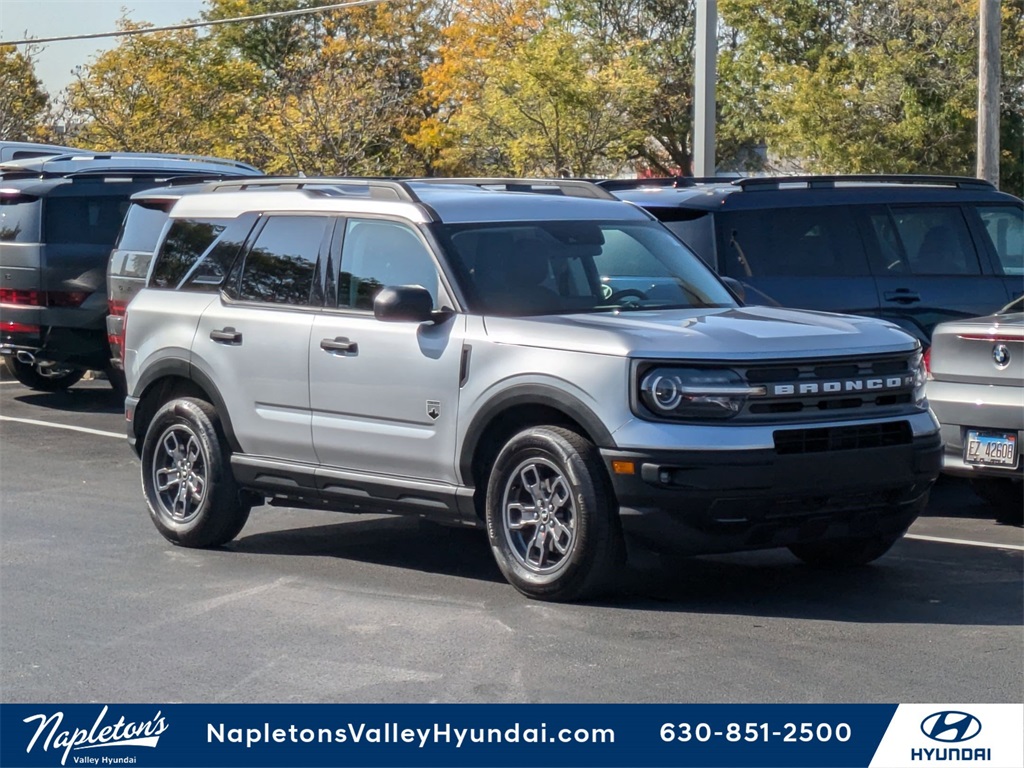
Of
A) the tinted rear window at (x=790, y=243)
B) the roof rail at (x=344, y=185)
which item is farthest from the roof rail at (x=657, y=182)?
the roof rail at (x=344, y=185)

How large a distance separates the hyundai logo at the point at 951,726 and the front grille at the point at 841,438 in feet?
5.12

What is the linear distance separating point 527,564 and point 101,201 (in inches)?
355

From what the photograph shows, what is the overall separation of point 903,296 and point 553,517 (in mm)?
4506

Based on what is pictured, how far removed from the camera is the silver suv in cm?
671

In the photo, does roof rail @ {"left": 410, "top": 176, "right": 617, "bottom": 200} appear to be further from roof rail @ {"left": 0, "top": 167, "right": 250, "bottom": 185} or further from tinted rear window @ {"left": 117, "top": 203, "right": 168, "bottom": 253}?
roof rail @ {"left": 0, "top": 167, "right": 250, "bottom": 185}

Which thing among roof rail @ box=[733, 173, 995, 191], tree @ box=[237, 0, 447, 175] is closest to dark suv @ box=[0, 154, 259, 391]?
roof rail @ box=[733, 173, 995, 191]

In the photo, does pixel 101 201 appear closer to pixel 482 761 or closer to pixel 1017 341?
pixel 1017 341

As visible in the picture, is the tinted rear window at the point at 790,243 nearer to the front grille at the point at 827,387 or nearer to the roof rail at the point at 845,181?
the roof rail at the point at 845,181

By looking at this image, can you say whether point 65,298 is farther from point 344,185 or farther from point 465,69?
point 465,69

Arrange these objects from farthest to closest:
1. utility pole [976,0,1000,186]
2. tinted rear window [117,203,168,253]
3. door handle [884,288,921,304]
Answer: utility pole [976,0,1000,186] → tinted rear window [117,203,168,253] → door handle [884,288,921,304]

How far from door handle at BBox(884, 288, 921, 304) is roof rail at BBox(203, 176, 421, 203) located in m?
3.86

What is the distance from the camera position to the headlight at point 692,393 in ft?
21.9

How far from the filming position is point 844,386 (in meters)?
6.93

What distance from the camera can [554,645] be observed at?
6.36 meters
